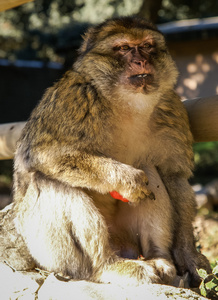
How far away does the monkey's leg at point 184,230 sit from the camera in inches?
114

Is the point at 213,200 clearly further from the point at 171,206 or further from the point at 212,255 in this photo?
the point at 171,206

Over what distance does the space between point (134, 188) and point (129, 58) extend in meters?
0.79

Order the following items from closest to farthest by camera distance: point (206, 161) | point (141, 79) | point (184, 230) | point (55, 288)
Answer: point (55, 288) < point (141, 79) < point (184, 230) < point (206, 161)

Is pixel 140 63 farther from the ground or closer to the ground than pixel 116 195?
farther from the ground

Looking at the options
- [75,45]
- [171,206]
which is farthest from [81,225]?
[75,45]

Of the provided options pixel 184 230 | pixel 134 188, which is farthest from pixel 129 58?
pixel 184 230

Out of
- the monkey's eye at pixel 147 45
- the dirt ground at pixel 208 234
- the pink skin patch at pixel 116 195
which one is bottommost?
the dirt ground at pixel 208 234

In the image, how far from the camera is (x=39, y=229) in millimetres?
2734

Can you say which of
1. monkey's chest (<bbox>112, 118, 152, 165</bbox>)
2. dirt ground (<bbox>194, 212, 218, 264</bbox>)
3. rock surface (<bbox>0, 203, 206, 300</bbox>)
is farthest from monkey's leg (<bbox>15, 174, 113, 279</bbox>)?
dirt ground (<bbox>194, 212, 218, 264</bbox>)

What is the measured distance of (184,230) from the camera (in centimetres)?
297

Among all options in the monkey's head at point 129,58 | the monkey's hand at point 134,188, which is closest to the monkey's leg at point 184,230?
the monkey's hand at point 134,188

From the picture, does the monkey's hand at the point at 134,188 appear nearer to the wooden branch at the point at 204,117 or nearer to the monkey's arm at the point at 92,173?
the monkey's arm at the point at 92,173

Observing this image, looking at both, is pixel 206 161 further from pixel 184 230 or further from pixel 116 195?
pixel 116 195

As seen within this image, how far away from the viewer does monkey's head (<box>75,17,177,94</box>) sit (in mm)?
2801
